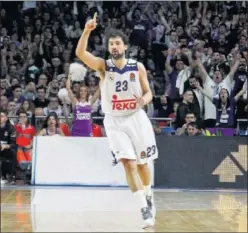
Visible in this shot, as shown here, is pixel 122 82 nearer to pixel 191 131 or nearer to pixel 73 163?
pixel 73 163

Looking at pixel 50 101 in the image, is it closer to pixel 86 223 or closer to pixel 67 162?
pixel 67 162

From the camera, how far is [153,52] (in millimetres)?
17516

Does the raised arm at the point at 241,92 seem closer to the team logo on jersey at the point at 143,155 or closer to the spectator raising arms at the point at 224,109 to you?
the spectator raising arms at the point at 224,109

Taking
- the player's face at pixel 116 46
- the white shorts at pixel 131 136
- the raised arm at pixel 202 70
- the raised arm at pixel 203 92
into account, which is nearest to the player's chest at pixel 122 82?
the player's face at pixel 116 46

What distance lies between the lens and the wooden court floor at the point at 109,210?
8367 mm

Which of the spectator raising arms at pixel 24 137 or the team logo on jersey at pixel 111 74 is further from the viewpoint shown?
the spectator raising arms at pixel 24 137

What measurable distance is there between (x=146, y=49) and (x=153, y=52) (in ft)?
0.67

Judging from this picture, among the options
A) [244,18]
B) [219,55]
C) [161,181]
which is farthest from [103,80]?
[244,18]

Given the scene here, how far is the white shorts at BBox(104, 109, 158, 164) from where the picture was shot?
8.44m

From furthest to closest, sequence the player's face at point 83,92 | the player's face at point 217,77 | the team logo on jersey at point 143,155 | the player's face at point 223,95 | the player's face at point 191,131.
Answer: the player's face at point 217,77
the player's face at point 223,95
the player's face at point 191,131
the player's face at point 83,92
the team logo on jersey at point 143,155

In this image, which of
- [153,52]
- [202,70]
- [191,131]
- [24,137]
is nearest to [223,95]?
[202,70]

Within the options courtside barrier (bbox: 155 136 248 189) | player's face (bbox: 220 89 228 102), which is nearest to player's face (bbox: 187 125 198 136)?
courtside barrier (bbox: 155 136 248 189)

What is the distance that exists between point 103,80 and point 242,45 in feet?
30.3

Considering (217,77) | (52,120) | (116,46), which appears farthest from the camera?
(217,77)
